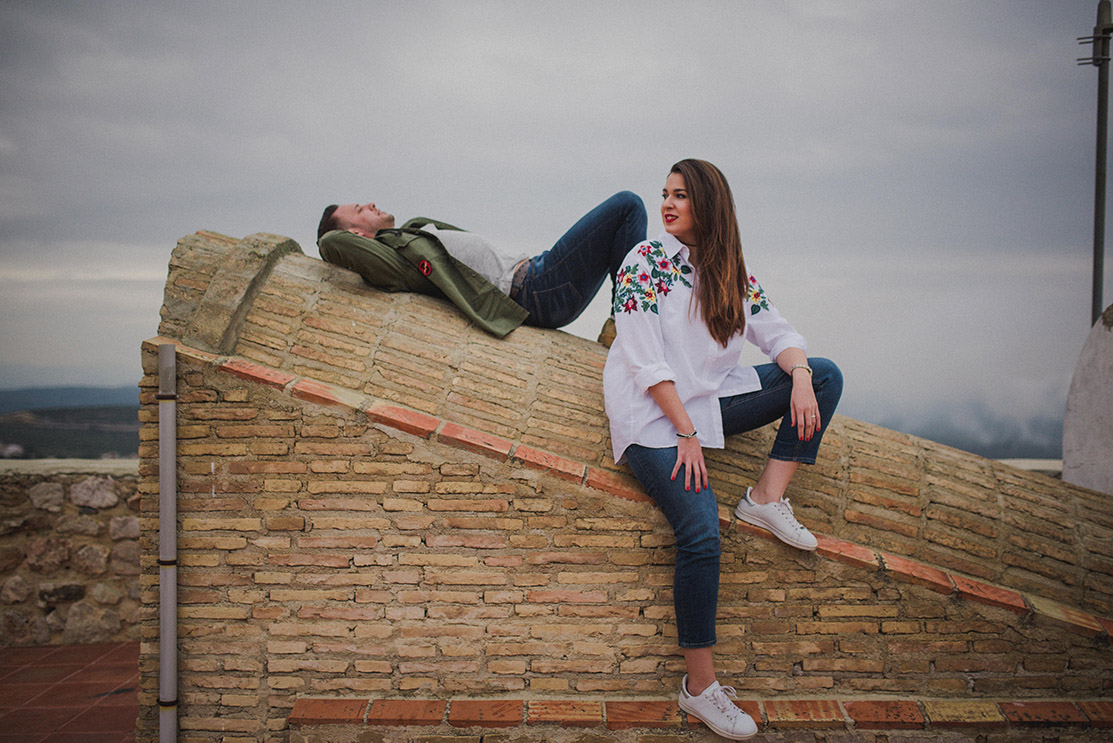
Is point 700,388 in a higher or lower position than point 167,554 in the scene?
higher

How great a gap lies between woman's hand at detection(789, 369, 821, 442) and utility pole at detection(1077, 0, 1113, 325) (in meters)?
5.61

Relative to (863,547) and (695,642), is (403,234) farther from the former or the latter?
(863,547)

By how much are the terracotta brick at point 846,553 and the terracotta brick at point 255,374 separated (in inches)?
96.8

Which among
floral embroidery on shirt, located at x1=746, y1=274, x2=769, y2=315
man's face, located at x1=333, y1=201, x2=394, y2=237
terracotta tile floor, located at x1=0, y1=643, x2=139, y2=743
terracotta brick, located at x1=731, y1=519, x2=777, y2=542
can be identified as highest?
man's face, located at x1=333, y1=201, x2=394, y2=237

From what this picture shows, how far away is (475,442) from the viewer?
3090 mm

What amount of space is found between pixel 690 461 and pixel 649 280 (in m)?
0.75

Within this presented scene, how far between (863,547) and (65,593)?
5204 mm

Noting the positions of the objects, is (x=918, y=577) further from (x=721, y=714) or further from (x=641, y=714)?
(x=641, y=714)

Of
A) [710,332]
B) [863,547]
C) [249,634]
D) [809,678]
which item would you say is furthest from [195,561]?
[863,547]

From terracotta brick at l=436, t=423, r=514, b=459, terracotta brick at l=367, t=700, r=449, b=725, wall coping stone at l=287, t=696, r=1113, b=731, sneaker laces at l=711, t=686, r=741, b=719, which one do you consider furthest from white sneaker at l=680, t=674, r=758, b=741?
terracotta brick at l=436, t=423, r=514, b=459

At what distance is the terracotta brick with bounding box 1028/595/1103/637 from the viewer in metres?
3.13

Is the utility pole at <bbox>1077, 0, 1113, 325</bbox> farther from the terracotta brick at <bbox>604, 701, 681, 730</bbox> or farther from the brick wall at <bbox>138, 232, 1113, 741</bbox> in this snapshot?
the terracotta brick at <bbox>604, 701, 681, 730</bbox>

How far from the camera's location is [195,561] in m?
3.12

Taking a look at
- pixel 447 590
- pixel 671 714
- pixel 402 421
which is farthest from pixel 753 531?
pixel 402 421
